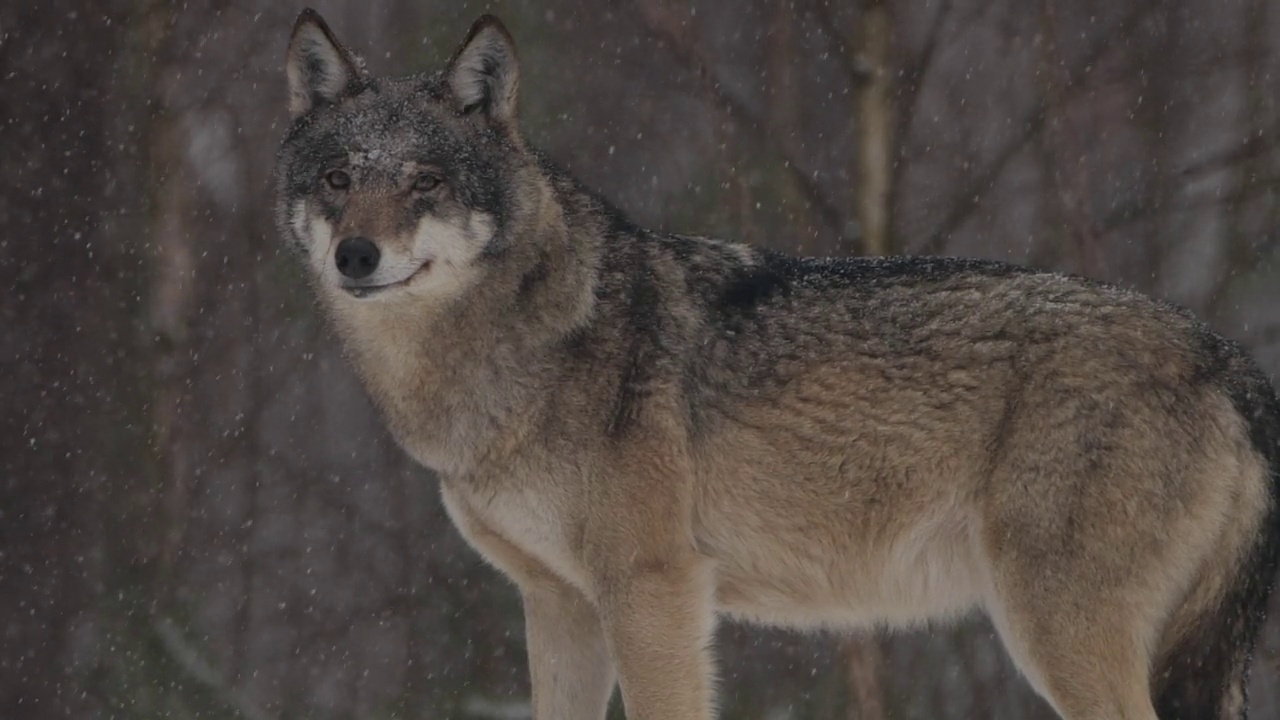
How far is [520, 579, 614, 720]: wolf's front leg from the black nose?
1.29 metres

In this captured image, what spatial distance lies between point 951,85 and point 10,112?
4972mm

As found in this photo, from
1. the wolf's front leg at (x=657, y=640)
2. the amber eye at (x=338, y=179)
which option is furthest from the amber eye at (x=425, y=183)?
the wolf's front leg at (x=657, y=640)

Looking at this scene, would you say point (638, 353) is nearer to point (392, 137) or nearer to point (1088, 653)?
point (392, 137)

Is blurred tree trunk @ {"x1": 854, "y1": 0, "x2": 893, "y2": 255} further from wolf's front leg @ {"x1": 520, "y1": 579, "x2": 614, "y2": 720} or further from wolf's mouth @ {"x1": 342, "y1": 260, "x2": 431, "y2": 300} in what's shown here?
wolf's mouth @ {"x1": 342, "y1": 260, "x2": 431, "y2": 300}

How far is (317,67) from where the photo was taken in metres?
5.33

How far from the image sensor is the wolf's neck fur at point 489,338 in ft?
17.2

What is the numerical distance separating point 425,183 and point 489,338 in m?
0.55

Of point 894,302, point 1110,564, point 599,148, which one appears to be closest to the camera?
point 1110,564

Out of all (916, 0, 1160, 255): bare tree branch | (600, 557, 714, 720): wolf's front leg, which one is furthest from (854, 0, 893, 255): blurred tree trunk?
(600, 557, 714, 720): wolf's front leg

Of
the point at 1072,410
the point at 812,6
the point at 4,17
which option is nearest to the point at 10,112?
the point at 4,17

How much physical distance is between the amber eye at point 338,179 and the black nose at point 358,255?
258mm

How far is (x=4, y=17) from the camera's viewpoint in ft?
29.8

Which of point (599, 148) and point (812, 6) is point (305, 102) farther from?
point (812, 6)

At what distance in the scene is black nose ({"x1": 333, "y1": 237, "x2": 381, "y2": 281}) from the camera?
482 centimetres
